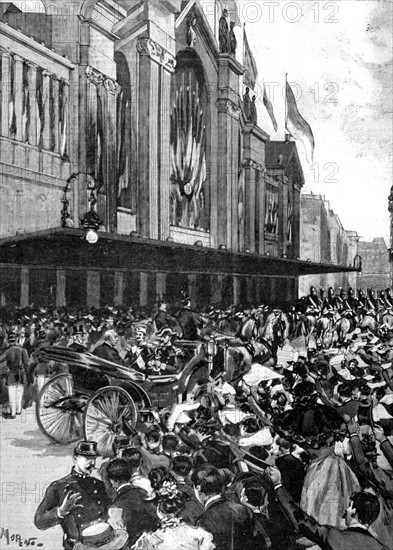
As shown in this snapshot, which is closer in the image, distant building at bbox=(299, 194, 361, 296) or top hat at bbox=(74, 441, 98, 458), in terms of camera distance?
top hat at bbox=(74, 441, 98, 458)

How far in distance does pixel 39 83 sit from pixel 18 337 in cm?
202

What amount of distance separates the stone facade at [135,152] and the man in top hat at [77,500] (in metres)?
1.24

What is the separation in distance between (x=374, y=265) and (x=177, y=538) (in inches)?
107

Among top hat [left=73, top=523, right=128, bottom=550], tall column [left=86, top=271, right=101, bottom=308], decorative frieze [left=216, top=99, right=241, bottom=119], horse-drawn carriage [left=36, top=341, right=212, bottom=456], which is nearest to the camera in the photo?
top hat [left=73, top=523, right=128, bottom=550]

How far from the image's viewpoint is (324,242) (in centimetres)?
619

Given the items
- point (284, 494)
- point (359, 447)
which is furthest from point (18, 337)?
point (359, 447)

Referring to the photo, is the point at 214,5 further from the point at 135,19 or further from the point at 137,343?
the point at 137,343

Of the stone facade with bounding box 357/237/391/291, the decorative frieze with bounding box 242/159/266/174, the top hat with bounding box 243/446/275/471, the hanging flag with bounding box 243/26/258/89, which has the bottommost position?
the top hat with bounding box 243/446/275/471

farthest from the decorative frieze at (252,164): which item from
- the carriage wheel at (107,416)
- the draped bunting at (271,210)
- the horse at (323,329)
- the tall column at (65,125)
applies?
the carriage wheel at (107,416)

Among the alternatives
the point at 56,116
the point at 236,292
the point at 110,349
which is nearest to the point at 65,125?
the point at 56,116

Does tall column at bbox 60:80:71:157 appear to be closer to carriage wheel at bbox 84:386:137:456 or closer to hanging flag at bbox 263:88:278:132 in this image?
hanging flag at bbox 263:88:278:132

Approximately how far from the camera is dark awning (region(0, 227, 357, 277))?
576cm
